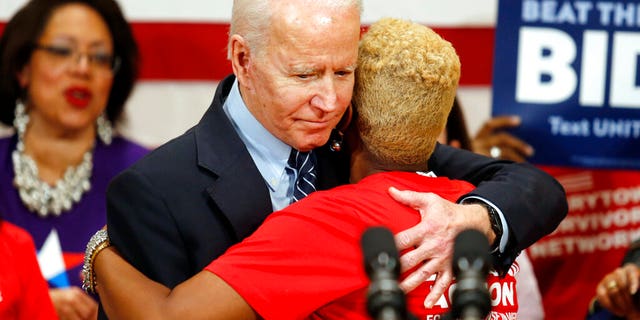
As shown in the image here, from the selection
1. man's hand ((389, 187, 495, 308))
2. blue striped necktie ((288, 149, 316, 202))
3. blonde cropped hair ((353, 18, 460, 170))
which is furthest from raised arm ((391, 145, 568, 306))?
blue striped necktie ((288, 149, 316, 202))

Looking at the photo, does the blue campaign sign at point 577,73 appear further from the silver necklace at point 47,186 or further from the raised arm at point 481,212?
the silver necklace at point 47,186

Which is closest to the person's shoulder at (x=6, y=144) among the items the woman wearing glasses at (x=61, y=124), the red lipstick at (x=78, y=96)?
the woman wearing glasses at (x=61, y=124)

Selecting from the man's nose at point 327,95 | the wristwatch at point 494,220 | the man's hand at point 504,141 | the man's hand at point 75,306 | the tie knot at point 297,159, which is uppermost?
the man's nose at point 327,95

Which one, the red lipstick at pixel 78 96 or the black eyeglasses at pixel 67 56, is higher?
the black eyeglasses at pixel 67 56

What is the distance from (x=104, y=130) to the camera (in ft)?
11.9

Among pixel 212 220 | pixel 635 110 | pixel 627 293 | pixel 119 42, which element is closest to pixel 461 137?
pixel 635 110

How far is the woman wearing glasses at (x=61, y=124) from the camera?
3.46m

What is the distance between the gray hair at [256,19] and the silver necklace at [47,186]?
65.8 inches

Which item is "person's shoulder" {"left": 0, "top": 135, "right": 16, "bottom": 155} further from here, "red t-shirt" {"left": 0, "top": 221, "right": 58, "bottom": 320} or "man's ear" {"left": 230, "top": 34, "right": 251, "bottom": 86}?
"man's ear" {"left": 230, "top": 34, "right": 251, "bottom": 86}

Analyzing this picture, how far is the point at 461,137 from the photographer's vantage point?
332cm

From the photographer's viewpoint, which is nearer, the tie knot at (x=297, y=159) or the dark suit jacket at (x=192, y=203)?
the dark suit jacket at (x=192, y=203)

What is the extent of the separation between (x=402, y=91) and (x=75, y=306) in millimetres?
1606

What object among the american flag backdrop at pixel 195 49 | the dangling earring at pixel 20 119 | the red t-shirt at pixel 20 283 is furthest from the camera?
the american flag backdrop at pixel 195 49

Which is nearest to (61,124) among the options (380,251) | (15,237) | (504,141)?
(15,237)
